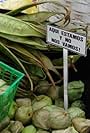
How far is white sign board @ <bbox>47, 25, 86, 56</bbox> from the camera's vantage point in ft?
4.93

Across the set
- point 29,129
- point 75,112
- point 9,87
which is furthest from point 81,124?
point 9,87

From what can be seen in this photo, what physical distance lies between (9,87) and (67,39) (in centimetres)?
32

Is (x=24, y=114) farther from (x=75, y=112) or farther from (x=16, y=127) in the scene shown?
(x=75, y=112)

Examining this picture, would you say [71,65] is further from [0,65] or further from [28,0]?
[28,0]

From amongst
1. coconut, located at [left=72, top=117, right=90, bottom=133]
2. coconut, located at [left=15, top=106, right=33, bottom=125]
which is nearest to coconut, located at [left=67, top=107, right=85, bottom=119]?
coconut, located at [left=72, top=117, right=90, bottom=133]

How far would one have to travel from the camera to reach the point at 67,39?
1543 millimetres

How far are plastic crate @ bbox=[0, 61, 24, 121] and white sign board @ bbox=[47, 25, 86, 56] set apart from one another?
0.69 feet

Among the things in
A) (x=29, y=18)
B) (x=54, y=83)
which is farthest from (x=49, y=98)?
(x=29, y=18)

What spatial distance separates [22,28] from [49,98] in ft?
1.14

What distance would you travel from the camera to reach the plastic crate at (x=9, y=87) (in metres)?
1.39

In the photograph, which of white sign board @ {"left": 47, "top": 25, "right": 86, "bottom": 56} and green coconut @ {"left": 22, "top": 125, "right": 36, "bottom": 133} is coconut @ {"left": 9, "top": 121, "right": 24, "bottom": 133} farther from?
white sign board @ {"left": 47, "top": 25, "right": 86, "bottom": 56}

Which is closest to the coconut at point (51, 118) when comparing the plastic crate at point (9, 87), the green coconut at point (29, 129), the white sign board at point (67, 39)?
the green coconut at point (29, 129)

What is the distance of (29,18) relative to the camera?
1814 mm

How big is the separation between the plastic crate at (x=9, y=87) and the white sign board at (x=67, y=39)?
212 mm
